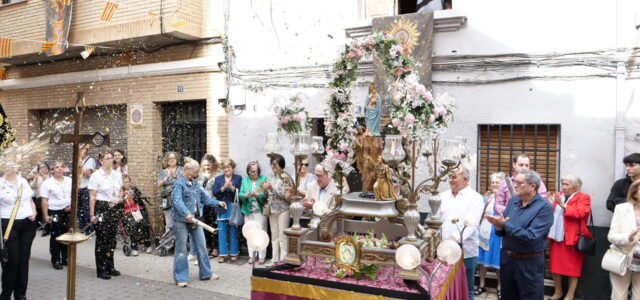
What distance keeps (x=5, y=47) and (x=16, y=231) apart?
735cm

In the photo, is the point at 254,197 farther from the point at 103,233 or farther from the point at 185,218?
the point at 103,233

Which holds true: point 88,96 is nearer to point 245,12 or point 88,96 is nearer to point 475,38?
point 245,12

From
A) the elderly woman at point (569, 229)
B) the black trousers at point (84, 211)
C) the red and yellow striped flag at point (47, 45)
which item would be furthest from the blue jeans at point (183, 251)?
the red and yellow striped flag at point (47, 45)

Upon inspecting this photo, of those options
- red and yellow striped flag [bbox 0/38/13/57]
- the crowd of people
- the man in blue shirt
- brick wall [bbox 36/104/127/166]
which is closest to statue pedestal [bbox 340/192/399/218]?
the crowd of people

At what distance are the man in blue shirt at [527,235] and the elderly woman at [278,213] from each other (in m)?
3.85

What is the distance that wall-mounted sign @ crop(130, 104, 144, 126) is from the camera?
10.1m

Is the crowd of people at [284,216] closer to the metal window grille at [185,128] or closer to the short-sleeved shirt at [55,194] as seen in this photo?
the short-sleeved shirt at [55,194]

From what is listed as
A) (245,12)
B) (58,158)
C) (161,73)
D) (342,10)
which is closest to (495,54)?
(342,10)

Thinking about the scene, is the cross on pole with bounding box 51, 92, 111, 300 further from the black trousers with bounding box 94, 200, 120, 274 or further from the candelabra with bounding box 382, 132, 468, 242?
the black trousers with bounding box 94, 200, 120, 274

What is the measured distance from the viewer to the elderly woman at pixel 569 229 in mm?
5992

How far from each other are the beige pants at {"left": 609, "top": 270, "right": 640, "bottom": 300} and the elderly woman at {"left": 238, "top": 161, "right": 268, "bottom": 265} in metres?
5.18

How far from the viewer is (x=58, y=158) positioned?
12.1 meters

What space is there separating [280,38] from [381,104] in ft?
16.3

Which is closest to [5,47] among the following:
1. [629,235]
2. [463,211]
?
[463,211]
